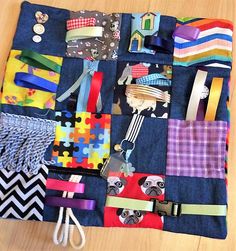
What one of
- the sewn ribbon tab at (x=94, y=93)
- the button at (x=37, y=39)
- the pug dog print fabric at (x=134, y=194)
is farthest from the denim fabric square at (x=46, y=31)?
the pug dog print fabric at (x=134, y=194)

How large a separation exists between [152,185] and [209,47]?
0.34m

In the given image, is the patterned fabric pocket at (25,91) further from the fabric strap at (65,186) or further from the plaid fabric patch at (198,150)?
the plaid fabric patch at (198,150)

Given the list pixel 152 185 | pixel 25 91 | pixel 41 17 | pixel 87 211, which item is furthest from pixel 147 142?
pixel 41 17

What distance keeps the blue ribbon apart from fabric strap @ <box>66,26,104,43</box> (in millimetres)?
127

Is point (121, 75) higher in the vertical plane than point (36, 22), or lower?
lower

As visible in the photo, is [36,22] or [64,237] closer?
[64,237]

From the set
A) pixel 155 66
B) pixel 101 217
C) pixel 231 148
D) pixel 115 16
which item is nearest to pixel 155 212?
pixel 101 217

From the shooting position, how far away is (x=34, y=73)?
2.91 ft

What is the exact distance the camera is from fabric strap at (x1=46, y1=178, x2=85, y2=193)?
32.5 inches

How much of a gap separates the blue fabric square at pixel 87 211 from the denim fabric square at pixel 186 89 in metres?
0.22

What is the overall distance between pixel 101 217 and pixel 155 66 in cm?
36

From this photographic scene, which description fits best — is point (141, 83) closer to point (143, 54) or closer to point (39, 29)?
point (143, 54)

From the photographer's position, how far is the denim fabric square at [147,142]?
2.75 feet

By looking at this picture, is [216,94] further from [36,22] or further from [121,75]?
[36,22]
